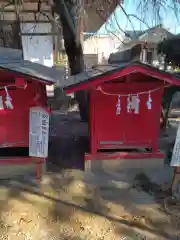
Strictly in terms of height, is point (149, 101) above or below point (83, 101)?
above

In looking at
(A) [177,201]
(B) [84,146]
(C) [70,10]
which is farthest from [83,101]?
(A) [177,201]

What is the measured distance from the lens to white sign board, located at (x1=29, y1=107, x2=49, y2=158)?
517 cm

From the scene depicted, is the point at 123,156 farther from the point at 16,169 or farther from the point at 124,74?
the point at 16,169

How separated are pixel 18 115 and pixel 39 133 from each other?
2.29 ft

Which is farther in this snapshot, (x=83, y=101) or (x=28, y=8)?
(x=28, y=8)

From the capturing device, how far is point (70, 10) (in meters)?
8.63

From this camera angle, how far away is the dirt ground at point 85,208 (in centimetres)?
401

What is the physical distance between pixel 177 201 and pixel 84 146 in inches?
136

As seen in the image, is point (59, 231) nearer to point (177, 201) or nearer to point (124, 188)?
point (124, 188)

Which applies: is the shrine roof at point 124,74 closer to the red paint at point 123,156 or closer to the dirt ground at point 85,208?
the red paint at point 123,156

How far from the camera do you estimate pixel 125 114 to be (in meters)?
5.72

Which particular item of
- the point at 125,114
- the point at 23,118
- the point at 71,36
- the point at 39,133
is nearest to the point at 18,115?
the point at 23,118

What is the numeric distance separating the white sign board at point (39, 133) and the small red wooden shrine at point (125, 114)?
3.45ft

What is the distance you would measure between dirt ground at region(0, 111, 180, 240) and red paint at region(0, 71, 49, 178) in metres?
0.47
